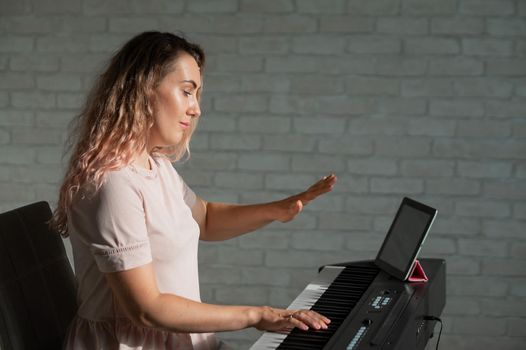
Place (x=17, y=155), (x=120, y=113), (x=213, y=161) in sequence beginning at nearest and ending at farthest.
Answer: (x=120, y=113), (x=213, y=161), (x=17, y=155)

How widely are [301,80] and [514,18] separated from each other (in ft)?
3.07

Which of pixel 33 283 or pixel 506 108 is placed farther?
pixel 506 108

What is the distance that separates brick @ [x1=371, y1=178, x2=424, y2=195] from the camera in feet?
12.2

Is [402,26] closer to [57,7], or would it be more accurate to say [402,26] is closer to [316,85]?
[316,85]

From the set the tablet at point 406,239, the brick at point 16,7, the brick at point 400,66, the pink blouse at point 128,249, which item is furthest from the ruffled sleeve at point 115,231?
the brick at point 16,7

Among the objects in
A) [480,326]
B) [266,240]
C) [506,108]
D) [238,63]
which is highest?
[238,63]

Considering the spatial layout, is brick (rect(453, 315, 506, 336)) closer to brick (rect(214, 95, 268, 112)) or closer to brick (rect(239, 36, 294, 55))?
brick (rect(214, 95, 268, 112))

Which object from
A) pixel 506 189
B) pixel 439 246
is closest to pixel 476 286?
pixel 439 246

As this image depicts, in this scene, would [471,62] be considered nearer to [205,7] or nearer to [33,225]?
[205,7]

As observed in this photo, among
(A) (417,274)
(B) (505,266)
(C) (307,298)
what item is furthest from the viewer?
(B) (505,266)

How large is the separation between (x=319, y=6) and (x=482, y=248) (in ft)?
4.15

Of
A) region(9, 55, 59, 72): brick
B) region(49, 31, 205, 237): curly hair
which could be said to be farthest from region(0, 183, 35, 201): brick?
region(49, 31, 205, 237): curly hair

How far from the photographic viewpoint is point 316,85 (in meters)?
3.74

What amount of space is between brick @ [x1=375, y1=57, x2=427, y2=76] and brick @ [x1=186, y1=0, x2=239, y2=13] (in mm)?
675
